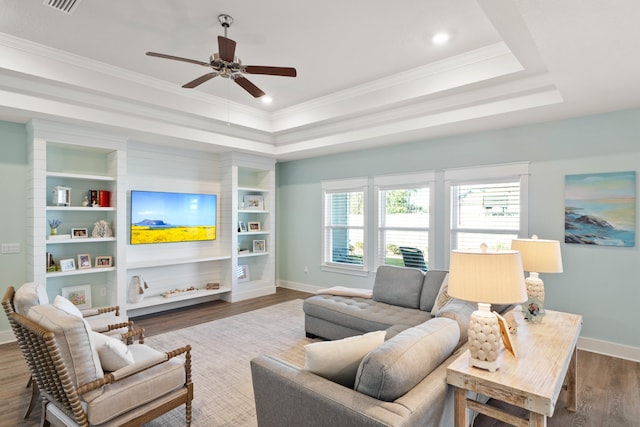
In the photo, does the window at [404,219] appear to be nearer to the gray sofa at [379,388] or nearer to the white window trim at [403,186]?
the white window trim at [403,186]

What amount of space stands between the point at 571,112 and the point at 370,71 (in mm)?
2261

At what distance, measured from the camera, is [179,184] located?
5.67 meters

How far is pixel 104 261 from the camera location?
4.65m

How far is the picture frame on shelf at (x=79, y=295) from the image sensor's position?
4.45 metres

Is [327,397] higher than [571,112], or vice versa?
[571,112]

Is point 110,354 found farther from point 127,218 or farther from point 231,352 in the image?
point 127,218

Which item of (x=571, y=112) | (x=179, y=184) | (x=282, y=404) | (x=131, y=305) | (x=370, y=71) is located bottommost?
(x=131, y=305)

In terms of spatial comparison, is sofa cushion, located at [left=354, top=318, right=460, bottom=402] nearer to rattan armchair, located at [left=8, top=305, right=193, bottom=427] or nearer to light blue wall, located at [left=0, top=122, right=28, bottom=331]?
rattan armchair, located at [left=8, top=305, right=193, bottom=427]

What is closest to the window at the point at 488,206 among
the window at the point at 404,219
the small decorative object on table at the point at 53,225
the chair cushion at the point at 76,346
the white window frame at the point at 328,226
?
the window at the point at 404,219

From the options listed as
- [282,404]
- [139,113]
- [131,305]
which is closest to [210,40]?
[139,113]

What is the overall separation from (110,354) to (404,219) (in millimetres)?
4310

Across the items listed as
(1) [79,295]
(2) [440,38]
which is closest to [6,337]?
(1) [79,295]

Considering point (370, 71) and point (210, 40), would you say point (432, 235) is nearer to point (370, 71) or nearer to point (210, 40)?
point (370, 71)

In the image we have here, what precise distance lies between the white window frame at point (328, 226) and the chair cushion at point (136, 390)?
12.9 ft
